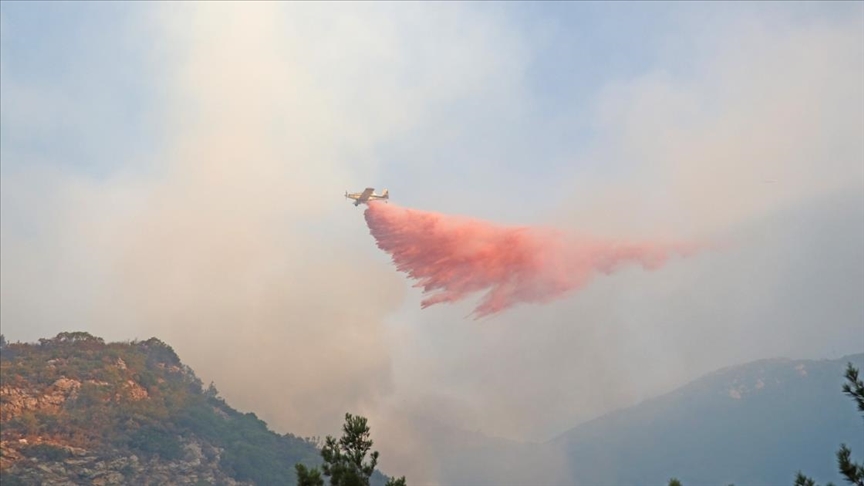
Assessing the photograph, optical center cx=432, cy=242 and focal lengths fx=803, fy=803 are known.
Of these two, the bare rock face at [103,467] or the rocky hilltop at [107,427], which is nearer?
the bare rock face at [103,467]

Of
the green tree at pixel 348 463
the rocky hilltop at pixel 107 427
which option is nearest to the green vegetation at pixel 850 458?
the green tree at pixel 348 463

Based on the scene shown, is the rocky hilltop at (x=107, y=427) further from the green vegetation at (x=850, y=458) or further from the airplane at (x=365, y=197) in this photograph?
the green vegetation at (x=850, y=458)

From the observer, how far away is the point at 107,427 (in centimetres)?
16175

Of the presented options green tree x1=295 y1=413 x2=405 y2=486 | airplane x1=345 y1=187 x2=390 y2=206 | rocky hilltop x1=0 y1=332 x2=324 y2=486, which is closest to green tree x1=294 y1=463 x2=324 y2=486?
A: green tree x1=295 y1=413 x2=405 y2=486

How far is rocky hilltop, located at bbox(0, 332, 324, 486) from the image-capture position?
146 m

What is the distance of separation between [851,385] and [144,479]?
150575 mm

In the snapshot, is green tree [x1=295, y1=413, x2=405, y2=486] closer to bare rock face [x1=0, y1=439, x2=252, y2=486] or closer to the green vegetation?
the green vegetation

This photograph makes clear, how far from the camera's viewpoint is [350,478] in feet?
119

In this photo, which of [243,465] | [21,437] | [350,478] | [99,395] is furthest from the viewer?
[243,465]

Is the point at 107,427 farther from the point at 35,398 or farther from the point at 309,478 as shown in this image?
the point at 309,478

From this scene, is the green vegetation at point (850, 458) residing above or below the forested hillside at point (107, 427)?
below

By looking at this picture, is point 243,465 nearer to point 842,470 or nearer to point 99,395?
point 99,395

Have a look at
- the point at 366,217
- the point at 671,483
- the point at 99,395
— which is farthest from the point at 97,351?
the point at 671,483

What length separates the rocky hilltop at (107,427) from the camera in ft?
479
